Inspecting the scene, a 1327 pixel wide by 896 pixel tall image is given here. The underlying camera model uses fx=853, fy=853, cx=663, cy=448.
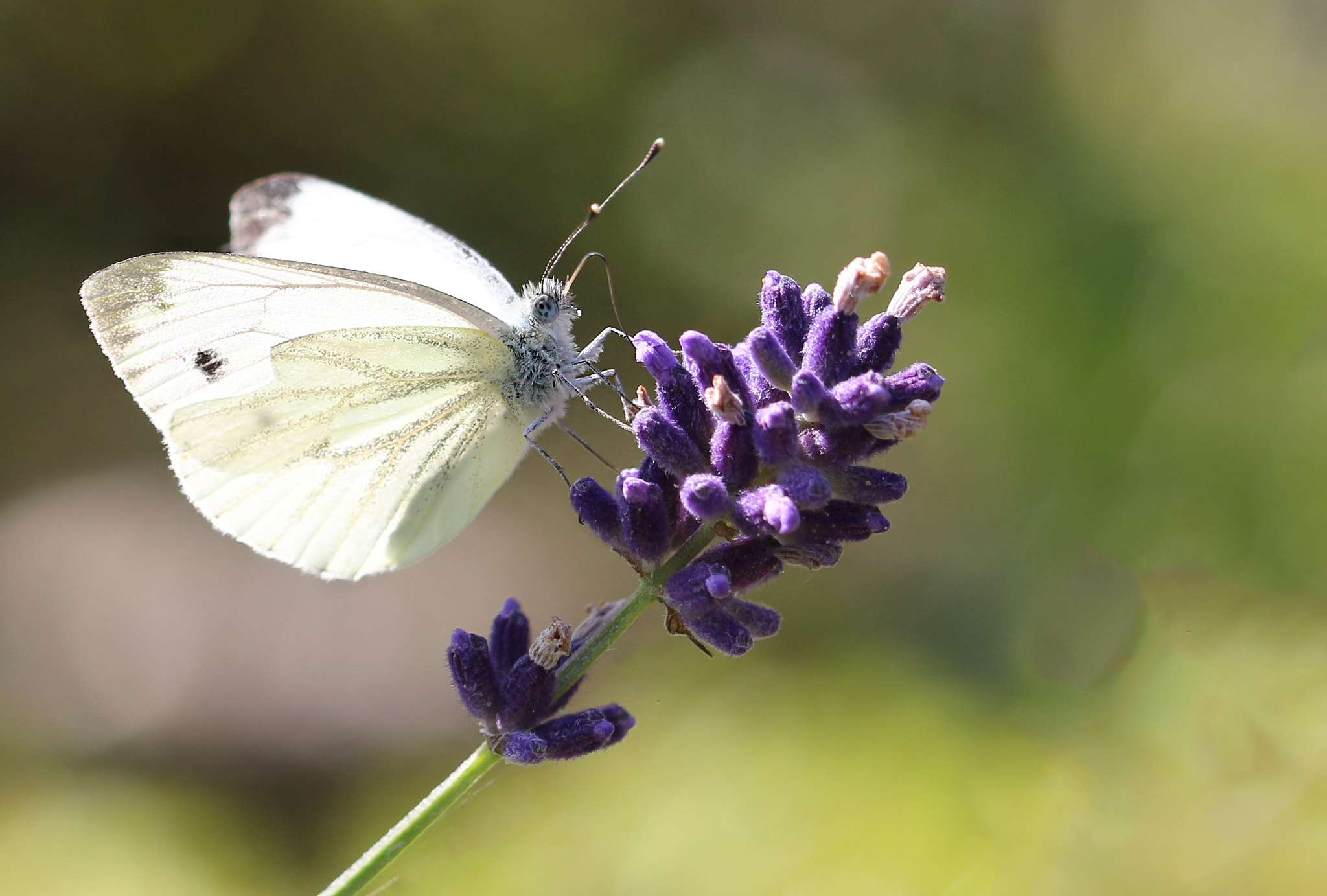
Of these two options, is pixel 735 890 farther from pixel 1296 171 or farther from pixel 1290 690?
pixel 1296 171

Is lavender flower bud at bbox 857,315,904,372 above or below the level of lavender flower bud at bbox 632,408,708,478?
above

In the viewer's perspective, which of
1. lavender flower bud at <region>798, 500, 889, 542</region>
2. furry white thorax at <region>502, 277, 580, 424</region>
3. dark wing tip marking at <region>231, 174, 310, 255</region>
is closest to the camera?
lavender flower bud at <region>798, 500, 889, 542</region>

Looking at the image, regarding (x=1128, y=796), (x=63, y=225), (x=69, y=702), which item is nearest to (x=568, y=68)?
(x=63, y=225)

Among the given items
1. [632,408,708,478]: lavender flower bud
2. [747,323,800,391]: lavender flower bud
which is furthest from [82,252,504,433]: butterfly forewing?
[747,323,800,391]: lavender flower bud

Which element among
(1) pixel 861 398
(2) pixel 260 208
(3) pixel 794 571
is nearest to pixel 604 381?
(1) pixel 861 398

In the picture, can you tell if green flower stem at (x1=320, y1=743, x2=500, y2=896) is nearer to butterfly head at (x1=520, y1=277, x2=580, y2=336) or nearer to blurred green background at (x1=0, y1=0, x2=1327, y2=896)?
butterfly head at (x1=520, y1=277, x2=580, y2=336)

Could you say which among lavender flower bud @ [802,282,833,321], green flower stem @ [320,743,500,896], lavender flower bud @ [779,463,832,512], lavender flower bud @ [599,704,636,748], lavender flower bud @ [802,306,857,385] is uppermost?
lavender flower bud @ [802,282,833,321]
